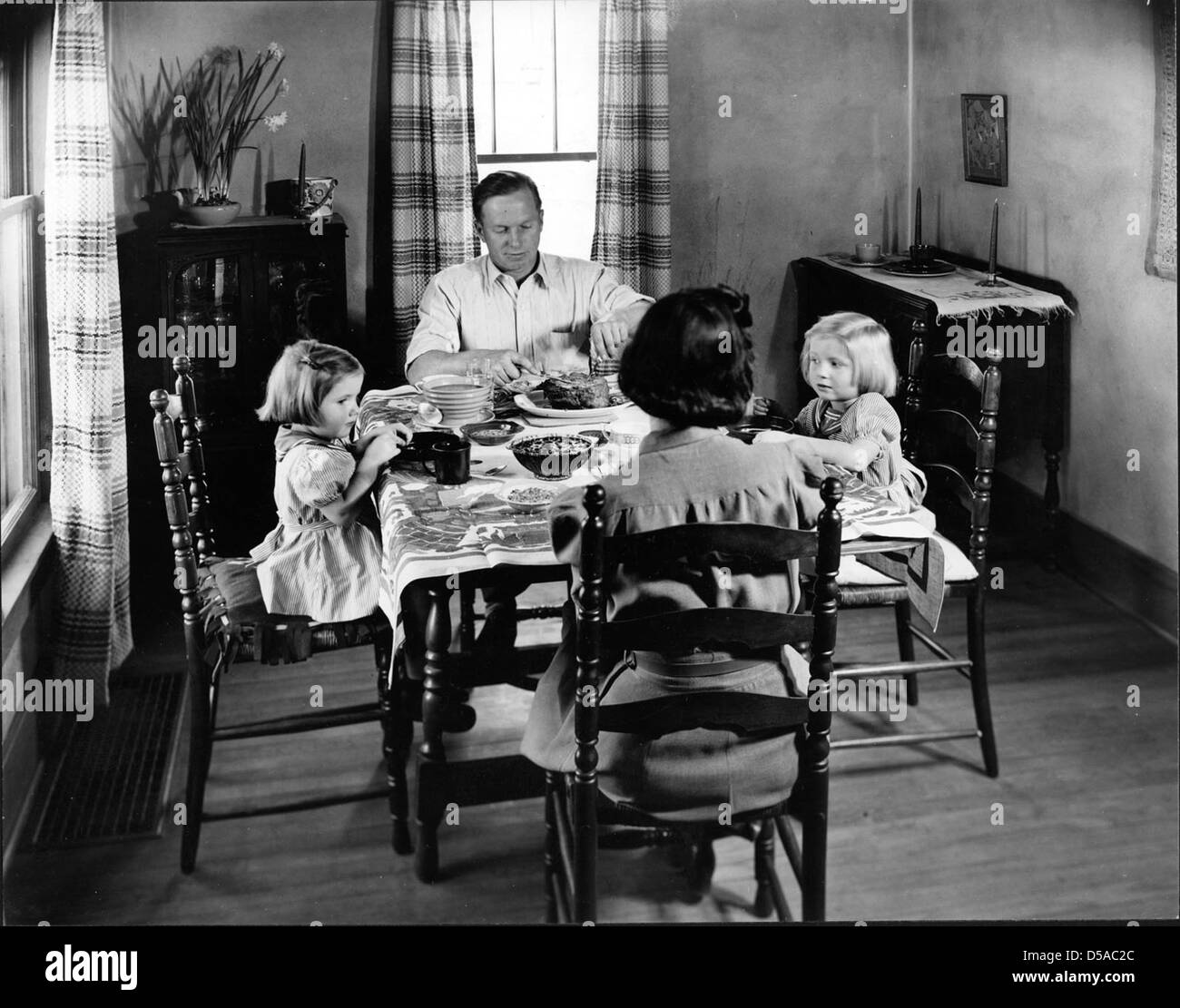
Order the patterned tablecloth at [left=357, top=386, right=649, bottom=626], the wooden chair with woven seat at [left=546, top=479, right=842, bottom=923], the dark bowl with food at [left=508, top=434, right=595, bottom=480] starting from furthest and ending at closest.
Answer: the dark bowl with food at [left=508, top=434, right=595, bottom=480]
the patterned tablecloth at [left=357, top=386, right=649, bottom=626]
the wooden chair with woven seat at [left=546, top=479, right=842, bottom=923]

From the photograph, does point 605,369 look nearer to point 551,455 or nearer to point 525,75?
point 551,455

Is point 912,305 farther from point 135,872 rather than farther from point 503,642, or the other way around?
point 135,872

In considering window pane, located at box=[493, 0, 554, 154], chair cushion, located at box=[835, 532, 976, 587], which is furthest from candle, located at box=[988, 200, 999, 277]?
window pane, located at box=[493, 0, 554, 154]

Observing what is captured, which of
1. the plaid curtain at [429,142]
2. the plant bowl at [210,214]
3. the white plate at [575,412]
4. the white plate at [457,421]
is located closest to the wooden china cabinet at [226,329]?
the plant bowl at [210,214]

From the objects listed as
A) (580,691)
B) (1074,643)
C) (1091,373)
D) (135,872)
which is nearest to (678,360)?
(580,691)

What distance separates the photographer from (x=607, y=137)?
8.59 ft

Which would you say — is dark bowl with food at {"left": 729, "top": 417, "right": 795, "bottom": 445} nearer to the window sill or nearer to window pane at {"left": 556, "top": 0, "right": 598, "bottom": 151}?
window pane at {"left": 556, "top": 0, "right": 598, "bottom": 151}

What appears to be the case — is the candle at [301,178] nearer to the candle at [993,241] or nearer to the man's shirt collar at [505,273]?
the man's shirt collar at [505,273]

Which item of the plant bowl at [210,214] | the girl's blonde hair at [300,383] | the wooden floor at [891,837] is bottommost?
the wooden floor at [891,837]

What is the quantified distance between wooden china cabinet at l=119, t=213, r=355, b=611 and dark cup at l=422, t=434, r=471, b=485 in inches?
15.1

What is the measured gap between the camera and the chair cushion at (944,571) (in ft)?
8.70

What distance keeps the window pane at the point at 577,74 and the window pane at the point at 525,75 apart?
0.08ft

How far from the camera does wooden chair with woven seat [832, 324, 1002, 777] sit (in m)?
2.62

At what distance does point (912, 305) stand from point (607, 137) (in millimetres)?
752
